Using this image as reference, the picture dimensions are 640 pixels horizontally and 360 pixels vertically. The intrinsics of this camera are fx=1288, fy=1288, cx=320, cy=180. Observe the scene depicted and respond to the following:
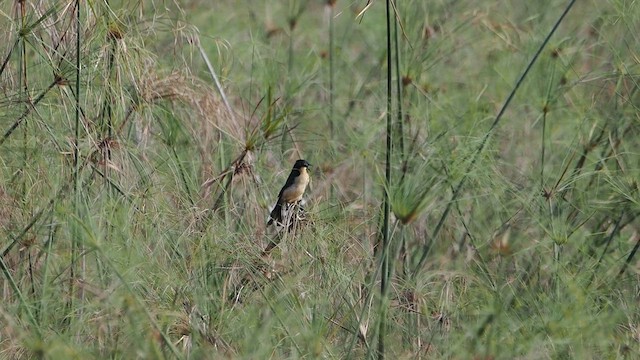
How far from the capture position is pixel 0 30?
155 inches

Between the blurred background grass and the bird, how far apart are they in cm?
10

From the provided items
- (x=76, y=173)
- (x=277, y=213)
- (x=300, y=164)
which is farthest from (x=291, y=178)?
(x=76, y=173)

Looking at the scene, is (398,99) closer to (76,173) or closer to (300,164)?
(300,164)

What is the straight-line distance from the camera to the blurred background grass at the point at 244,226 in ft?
11.6

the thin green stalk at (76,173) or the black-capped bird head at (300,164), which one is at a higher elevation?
the thin green stalk at (76,173)

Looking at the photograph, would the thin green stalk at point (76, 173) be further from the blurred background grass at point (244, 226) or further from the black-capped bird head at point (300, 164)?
the black-capped bird head at point (300, 164)

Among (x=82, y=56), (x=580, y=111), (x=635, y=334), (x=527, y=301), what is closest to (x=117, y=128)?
(x=82, y=56)

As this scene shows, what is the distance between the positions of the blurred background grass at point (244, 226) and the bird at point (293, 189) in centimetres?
10

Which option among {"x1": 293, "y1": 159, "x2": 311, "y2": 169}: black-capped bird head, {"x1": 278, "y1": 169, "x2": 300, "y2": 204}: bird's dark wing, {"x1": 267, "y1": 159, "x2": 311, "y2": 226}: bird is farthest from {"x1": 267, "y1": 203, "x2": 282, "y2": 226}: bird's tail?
{"x1": 293, "y1": 159, "x2": 311, "y2": 169}: black-capped bird head

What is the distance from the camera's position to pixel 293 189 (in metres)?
4.14

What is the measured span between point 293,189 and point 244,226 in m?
0.20

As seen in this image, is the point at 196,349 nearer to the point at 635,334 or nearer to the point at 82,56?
the point at 82,56

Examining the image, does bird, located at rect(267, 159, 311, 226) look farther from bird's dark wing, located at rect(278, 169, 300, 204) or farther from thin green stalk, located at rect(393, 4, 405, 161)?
thin green stalk, located at rect(393, 4, 405, 161)

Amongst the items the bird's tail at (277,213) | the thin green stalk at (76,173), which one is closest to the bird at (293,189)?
the bird's tail at (277,213)
